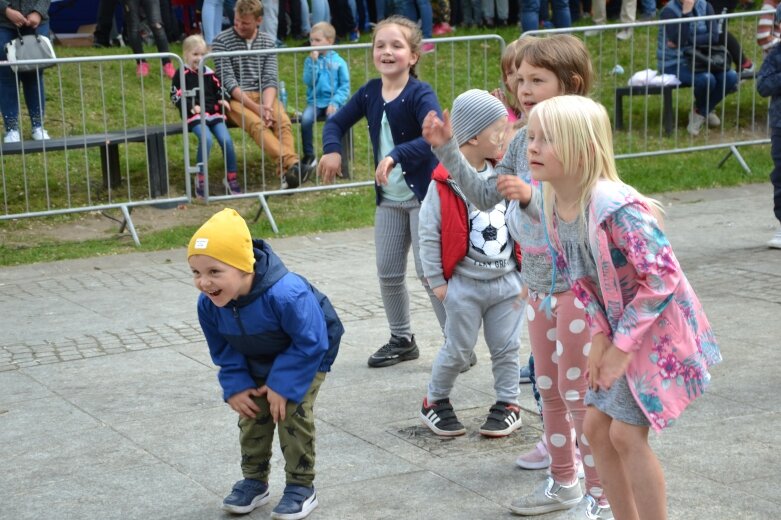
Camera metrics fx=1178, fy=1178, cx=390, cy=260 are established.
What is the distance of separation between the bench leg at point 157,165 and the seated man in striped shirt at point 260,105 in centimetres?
72

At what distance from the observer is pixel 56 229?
34.2ft

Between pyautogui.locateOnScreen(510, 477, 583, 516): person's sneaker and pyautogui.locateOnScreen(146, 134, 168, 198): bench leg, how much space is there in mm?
7191

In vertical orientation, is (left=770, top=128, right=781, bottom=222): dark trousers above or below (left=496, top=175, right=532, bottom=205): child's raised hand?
below

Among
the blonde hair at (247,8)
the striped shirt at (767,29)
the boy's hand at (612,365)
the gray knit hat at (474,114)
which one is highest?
the blonde hair at (247,8)

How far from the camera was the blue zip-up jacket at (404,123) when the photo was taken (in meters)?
5.78

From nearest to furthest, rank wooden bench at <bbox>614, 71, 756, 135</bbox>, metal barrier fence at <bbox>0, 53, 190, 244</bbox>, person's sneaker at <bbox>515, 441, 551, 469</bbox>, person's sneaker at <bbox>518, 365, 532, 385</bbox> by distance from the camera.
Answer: person's sneaker at <bbox>515, 441, 551, 469</bbox> < person's sneaker at <bbox>518, 365, 532, 385</bbox> < metal barrier fence at <bbox>0, 53, 190, 244</bbox> < wooden bench at <bbox>614, 71, 756, 135</bbox>

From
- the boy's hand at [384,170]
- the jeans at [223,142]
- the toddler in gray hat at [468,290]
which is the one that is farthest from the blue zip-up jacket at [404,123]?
the jeans at [223,142]

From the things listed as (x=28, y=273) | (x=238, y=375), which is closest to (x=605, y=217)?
(x=238, y=375)

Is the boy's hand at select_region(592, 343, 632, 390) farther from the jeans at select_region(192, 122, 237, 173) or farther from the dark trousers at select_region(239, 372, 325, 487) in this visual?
the jeans at select_region(192, 122, 237, 173)

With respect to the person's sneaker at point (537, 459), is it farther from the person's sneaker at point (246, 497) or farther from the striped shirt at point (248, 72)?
the striped shirt at point (248, 72)

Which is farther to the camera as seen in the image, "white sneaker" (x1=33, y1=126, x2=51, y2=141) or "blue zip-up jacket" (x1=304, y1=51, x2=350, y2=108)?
"blue zip-up jacket" (x1=304, y1=51, x2=350, y2=108)

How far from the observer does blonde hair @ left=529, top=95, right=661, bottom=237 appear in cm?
353

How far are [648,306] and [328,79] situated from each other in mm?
8603

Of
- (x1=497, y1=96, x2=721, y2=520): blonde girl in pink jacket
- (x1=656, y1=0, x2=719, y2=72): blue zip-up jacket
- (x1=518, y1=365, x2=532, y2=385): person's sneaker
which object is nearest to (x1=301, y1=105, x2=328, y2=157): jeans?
(x1=656, y1=0, x2=719, y2=72): blue zip-up jacket
